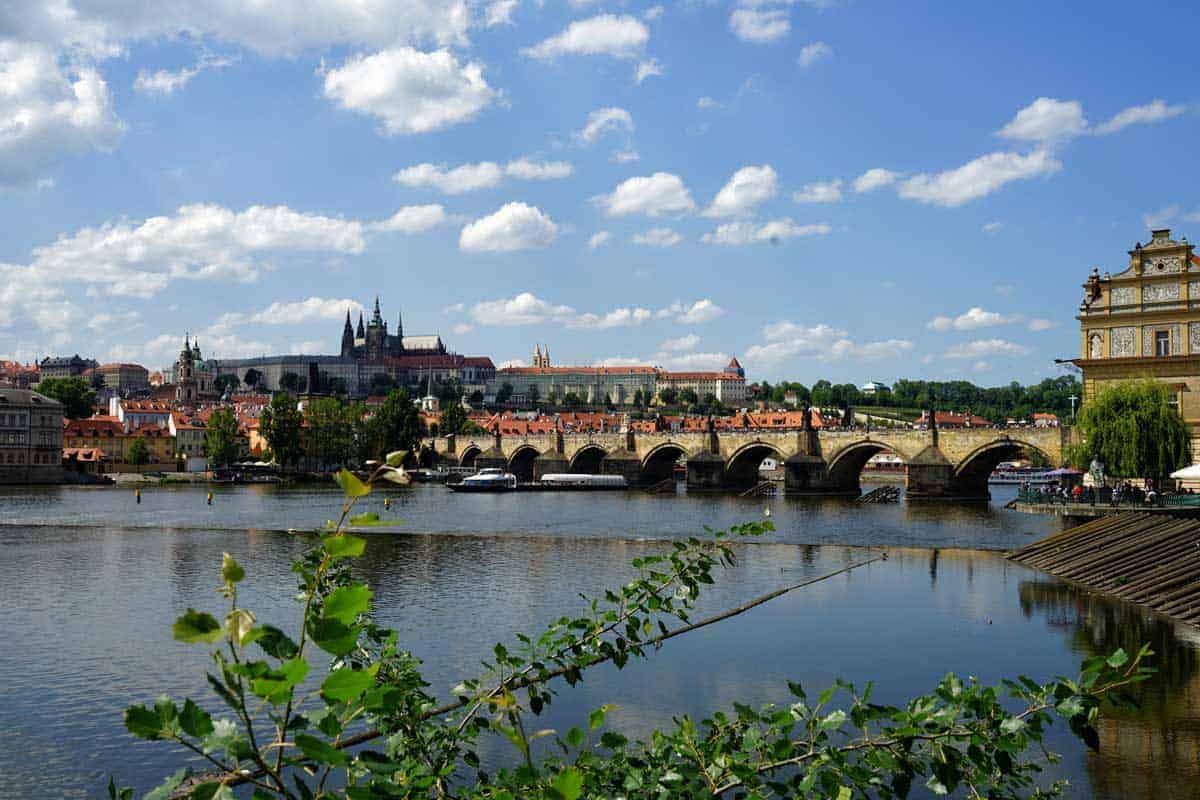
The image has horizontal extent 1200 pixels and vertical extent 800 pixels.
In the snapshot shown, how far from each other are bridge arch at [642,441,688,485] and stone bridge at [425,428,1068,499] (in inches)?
2.7

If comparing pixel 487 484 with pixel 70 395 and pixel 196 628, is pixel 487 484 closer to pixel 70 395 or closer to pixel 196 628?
pixel 70 395

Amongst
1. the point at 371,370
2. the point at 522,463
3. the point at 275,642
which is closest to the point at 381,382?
the point at 371,370

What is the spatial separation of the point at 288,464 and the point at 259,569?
62.1m

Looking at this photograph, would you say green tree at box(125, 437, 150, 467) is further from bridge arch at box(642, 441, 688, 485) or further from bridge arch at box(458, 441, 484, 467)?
bridge arch at box(642, 441, 688, 485)

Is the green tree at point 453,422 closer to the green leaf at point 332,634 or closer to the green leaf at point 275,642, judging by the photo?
the green leaf at point 275,642

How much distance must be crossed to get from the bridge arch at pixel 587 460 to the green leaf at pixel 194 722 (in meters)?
75.9

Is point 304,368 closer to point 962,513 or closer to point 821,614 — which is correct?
point 962,513

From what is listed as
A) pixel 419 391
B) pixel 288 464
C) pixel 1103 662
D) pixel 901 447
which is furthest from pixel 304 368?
pixel 1103 662

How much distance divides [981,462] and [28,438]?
6182 centimetres

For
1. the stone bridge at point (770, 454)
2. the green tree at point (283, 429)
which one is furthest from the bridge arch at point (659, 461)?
the green tree at point (283, 429)

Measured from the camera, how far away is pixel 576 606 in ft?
63.2

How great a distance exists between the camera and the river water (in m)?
11.1

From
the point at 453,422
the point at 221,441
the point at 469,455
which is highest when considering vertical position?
the point at 453,422

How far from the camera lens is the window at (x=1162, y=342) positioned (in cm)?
3503
